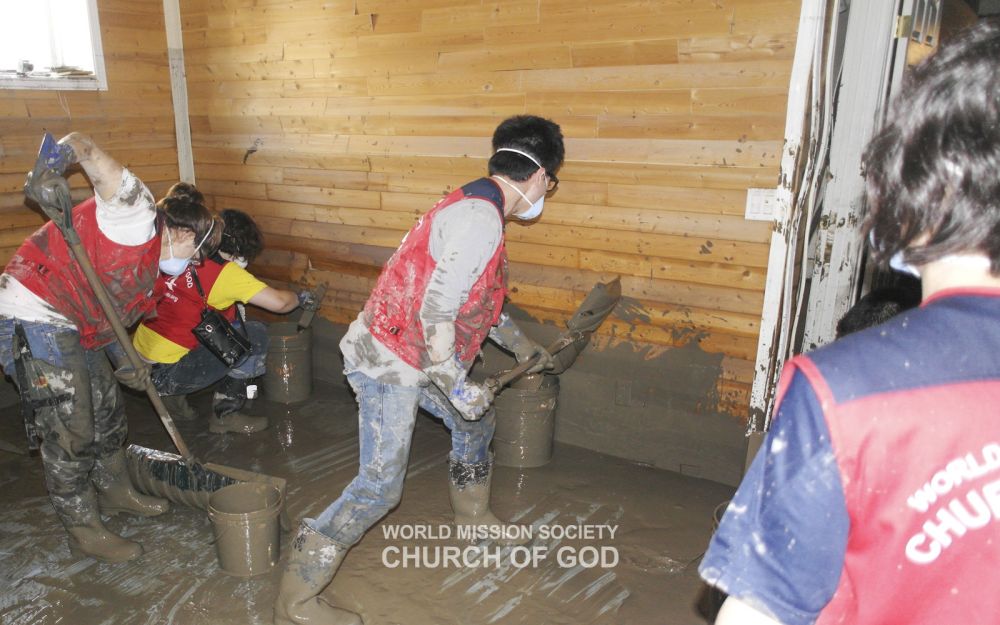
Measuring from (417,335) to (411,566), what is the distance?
1175 mm

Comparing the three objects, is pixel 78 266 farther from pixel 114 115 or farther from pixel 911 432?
pixel 911 432

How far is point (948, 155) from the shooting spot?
80 centimetres

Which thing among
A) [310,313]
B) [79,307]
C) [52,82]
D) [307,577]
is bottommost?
[307,577]

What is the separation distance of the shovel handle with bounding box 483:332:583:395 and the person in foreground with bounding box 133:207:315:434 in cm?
154

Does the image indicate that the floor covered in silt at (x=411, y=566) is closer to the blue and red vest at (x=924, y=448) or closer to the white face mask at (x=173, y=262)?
the white face mask at (x=173, y=262)

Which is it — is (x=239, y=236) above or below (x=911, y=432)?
below

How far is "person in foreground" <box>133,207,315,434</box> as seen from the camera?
395 centimetres

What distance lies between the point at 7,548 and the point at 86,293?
1.28m

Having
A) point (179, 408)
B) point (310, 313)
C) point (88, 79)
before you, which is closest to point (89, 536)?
point (179, 408)

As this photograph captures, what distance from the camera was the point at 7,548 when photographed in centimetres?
321

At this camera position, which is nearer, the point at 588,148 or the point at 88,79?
the point at 588,148

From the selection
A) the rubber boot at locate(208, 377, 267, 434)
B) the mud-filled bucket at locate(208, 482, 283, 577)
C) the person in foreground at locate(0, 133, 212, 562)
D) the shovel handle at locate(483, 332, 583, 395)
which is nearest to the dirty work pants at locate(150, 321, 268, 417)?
the rubber boot at locate(208, 377, 267, 434)

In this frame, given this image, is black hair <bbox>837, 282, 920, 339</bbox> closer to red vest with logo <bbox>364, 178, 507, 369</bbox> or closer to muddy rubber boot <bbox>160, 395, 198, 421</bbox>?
red vest with logo <bbox>364, 178, 507, 369</bbox>

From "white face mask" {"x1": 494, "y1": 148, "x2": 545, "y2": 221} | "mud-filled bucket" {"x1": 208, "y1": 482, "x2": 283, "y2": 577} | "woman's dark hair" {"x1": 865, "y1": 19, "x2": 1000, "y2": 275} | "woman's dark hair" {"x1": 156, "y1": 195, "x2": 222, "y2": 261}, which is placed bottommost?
"mud-filled bucket" {"x1": 208, "y1": 482, "x2": 283, "y2": 577}
